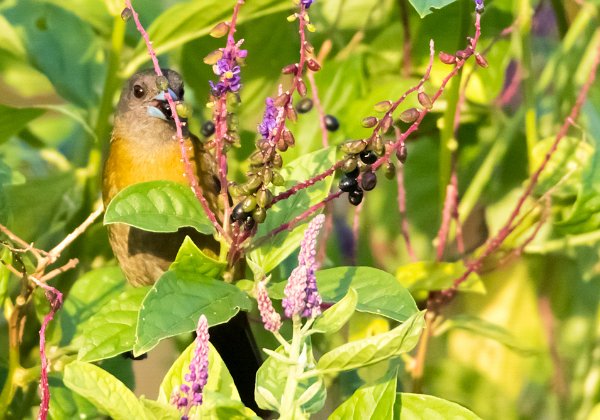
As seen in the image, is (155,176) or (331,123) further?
(155,176)

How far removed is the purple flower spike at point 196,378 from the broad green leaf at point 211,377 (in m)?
0.06

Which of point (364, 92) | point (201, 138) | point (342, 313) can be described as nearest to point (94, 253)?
point (201, 138)

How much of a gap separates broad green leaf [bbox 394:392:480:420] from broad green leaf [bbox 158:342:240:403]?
0.76ft

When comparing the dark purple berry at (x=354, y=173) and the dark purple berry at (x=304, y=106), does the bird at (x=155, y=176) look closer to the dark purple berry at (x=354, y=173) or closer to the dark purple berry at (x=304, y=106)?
the dark purple berry at (x=304, y=106)

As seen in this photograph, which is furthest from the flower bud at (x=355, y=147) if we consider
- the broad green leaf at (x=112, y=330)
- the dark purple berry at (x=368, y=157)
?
the broad green leaf at (x=112, y=330)

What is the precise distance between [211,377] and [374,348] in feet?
0.84

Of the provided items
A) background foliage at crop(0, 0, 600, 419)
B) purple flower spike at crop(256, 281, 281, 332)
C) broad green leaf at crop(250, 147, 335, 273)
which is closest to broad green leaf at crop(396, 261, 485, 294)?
background foliage at crop(0, 0, 600, 419)

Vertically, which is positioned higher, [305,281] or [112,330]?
[305,281]

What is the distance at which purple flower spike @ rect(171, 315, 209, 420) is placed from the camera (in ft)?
4.01

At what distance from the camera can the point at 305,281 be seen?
48.8 inches

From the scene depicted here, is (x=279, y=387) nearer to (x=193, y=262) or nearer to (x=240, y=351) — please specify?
(x=193, y=262)

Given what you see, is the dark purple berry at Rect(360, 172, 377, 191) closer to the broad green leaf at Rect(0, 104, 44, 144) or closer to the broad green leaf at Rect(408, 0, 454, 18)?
the broad green leaf at Rect(408, 0, 454, 18)

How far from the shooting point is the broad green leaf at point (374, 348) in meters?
1.28

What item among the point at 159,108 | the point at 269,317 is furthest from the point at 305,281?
the point at 159,108
